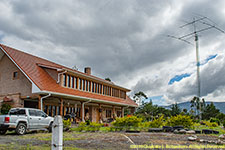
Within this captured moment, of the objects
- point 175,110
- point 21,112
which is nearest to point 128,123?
point 21,112

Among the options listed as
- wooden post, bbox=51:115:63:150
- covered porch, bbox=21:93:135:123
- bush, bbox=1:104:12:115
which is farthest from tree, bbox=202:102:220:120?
wooden post, bbox=51:115:63:150

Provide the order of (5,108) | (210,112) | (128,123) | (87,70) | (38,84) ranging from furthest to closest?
(210,112) < (87,70) < (5,108) < (38,84) < (128,123)

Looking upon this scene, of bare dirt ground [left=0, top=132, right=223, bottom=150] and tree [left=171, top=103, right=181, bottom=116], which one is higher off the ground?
bare dirt ground [left=0, top=132, right=223, bottom=150]

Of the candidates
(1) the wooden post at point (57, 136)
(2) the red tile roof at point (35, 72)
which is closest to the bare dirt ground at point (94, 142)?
(1) the wooden post at point (57, 136)

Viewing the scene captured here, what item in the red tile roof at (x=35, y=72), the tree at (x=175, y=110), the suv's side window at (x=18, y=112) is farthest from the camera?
the tree at (x=175, y=110)

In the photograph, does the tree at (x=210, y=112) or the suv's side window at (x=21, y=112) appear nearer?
the suv's side window at (x=21, y=112)

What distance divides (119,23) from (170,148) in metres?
10.5

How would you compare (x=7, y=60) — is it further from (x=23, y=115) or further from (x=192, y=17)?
(x=192, y=17)

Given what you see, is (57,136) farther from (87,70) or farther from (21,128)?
(87,70)

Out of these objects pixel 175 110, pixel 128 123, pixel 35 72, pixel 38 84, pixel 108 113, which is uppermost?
pixel 35 72

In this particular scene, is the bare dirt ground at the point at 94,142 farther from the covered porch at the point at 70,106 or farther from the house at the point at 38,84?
the covered porch at the point at 70,106

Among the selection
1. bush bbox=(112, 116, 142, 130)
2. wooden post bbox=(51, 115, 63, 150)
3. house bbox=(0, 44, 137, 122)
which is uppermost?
house bbox=(0, 44, 137, 122)

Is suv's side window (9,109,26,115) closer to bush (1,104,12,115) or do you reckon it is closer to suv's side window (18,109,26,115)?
suv's side window (18,109,26,115)

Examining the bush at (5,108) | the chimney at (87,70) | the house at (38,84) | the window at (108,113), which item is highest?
the chimney at (87,70)
